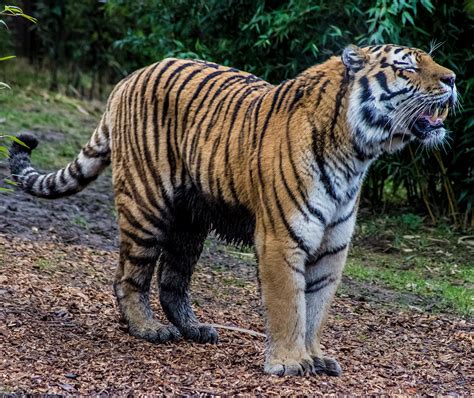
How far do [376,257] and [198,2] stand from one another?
3.00 meters

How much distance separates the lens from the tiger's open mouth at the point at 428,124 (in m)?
4.35

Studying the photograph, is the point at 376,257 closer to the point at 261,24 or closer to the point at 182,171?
the point at 261,24

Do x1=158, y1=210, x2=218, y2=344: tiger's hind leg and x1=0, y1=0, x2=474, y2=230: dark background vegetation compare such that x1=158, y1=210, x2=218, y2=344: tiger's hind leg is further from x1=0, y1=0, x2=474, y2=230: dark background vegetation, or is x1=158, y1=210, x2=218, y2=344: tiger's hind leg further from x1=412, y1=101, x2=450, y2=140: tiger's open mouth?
x1=0, y1=0, x2=474, y2=230: dark background vegetation

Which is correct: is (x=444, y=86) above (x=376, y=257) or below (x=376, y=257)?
above

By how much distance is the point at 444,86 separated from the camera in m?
4.32

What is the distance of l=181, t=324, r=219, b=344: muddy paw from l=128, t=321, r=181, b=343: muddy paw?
3.3 inches

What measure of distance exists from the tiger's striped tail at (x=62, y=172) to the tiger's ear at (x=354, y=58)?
154cm

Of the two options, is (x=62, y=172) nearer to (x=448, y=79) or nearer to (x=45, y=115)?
(x=448, y=79)

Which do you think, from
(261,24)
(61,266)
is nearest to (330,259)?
(61,266)

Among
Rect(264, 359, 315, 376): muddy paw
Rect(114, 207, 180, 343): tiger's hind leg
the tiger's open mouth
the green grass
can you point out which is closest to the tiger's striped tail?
Rect(114, 207, 180, 343): tiger's hind leg

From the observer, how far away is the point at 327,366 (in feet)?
14.8

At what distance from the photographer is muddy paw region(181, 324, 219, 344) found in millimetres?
5047

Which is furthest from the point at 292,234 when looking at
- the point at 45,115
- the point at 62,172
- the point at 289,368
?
the point at 45,115

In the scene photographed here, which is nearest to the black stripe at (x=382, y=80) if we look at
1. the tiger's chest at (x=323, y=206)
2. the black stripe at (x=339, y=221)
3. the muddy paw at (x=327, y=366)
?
the tiger's chest at (x=323, y=206)
